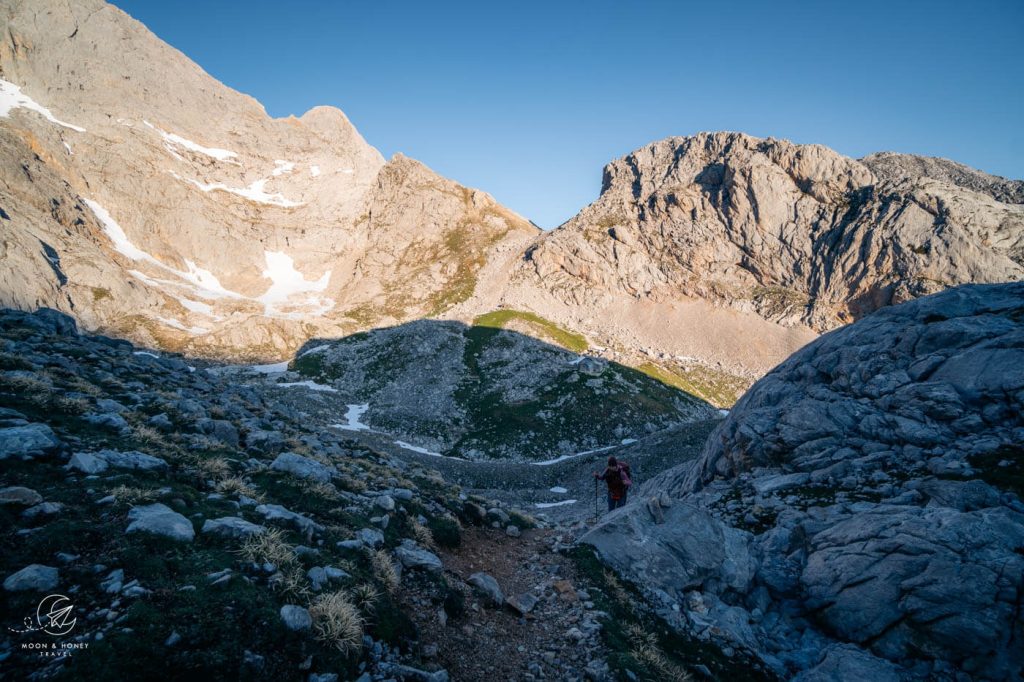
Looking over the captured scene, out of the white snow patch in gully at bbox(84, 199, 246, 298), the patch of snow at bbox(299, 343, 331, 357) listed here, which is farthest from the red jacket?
the white snow patch in gully at bbox(84, 199, 246, 298)

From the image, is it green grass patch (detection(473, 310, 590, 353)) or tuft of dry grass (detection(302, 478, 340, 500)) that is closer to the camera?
tuft of dry grass (detection(302, 478, 340, 500))

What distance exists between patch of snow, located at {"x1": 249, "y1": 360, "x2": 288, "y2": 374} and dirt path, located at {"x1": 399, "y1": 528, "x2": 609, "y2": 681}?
8029 centimetres

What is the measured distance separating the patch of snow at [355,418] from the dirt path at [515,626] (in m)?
50.5

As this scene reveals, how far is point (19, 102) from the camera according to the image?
133 m

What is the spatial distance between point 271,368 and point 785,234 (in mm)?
133385

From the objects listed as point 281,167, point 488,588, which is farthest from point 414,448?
point 281,167

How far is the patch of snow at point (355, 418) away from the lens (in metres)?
60.6

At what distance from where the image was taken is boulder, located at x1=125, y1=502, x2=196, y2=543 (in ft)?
24.1

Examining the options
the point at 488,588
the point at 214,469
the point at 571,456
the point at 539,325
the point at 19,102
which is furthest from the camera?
the point at 19,102

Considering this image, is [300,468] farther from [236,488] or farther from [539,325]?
[539,325]

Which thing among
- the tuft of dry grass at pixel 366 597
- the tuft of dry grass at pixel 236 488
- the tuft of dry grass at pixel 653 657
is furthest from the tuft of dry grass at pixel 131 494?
the tuft of dry grass at pixel 653 657

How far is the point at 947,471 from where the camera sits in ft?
50.2

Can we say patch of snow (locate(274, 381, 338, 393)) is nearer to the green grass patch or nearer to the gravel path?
the gravel path

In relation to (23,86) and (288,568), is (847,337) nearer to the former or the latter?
(288,568)
